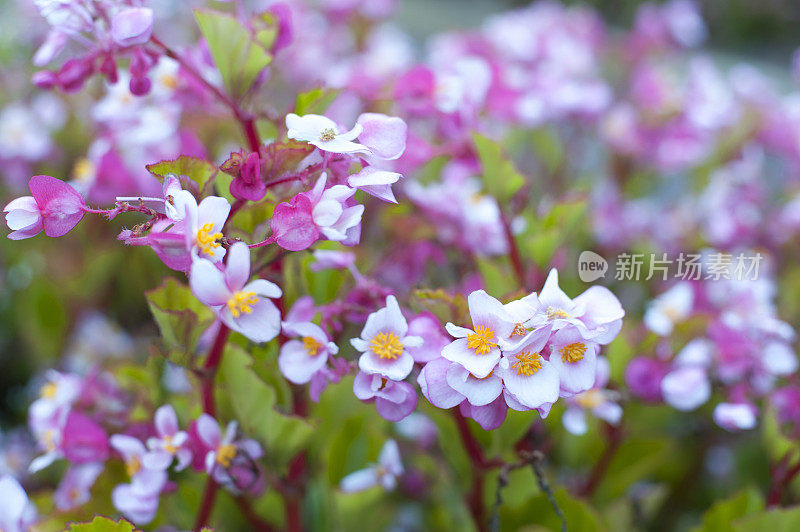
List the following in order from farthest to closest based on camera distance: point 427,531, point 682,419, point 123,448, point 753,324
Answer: point 682,419
point 427,531
point 753,324
point 123,448

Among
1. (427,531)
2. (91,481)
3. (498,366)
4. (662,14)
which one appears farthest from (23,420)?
(662,14)

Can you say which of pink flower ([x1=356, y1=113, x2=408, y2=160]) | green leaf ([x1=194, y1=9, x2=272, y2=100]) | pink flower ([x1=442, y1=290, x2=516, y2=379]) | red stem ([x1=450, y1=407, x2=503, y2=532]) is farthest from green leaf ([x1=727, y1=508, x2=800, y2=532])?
green leaf ([x1=194, y1=9, x2=272, y2=100])

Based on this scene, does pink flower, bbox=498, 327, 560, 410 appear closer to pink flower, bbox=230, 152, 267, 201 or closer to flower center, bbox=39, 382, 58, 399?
pink flower, bbox=230, 152, 267, 201

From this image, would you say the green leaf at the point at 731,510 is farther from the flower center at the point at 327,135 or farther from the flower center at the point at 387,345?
the flower center at the point at 327,135

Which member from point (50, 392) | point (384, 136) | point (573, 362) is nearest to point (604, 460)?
point (573, 362)

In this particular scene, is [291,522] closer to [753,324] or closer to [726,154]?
[753,324]

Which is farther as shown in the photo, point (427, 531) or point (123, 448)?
point (427, 531)
